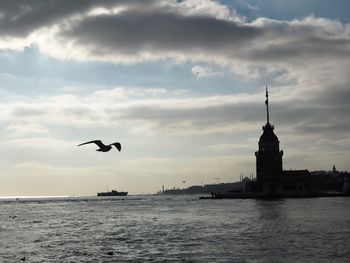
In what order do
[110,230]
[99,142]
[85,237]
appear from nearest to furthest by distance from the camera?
[99,142], [85,237], [110,230]

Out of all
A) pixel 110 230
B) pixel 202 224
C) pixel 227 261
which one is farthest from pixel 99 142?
pixel 202 224

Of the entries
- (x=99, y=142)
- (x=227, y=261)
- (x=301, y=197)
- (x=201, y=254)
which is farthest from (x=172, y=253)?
(x=301, y=197)

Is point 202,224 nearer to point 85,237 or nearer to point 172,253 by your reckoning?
point 85,237

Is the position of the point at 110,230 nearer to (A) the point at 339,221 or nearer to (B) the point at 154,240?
(B) the point at 154,240

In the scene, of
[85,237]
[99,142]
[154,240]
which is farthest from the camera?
[85,237]

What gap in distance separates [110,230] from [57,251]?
22.8 m

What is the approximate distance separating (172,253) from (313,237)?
19.5 m

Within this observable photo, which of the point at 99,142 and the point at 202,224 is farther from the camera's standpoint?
the point at 202,224

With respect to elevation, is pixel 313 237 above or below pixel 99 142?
below

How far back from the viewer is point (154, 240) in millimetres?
59281

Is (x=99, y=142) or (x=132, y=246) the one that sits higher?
(x=99, y=142)

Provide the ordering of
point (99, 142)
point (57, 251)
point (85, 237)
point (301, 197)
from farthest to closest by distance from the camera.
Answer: point (301, 197) → point (85, 237) → point (57, 251) → point (99, 142)

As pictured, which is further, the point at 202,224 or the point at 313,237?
the point at 202,224

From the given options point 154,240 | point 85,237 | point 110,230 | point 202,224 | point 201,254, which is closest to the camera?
point 201,254
